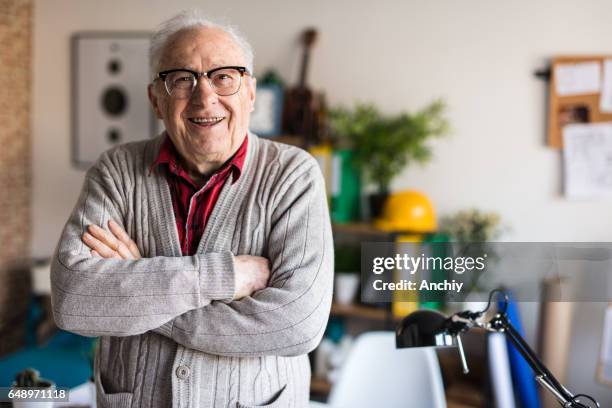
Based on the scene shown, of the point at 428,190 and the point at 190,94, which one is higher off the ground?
the point at 190,94

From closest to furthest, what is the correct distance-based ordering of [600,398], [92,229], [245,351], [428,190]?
[245,351], [92,229], [600,398], [428,190]

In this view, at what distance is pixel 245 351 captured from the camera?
4.13 feet

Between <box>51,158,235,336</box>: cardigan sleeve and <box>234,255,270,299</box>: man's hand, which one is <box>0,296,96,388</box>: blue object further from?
<box>234,255,270,299</box>: man's hand

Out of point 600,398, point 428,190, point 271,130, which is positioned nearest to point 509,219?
point 428,190

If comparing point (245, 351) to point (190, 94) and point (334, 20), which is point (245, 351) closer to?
point (190, 94)

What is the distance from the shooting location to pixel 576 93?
3.00 m

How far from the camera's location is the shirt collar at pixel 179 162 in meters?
1.43

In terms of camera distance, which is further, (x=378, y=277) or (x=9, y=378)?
(x=9, y=378)

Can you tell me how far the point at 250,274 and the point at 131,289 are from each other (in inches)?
10.3

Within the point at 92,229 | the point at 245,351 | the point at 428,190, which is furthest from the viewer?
the point at 428,190

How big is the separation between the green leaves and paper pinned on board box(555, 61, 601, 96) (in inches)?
23.7

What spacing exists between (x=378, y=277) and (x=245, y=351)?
0.33m

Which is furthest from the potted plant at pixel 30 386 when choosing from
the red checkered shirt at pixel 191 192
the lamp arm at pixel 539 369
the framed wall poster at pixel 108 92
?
the framed wall poster at pixel 108 92

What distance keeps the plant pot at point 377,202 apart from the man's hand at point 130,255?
1846mm
